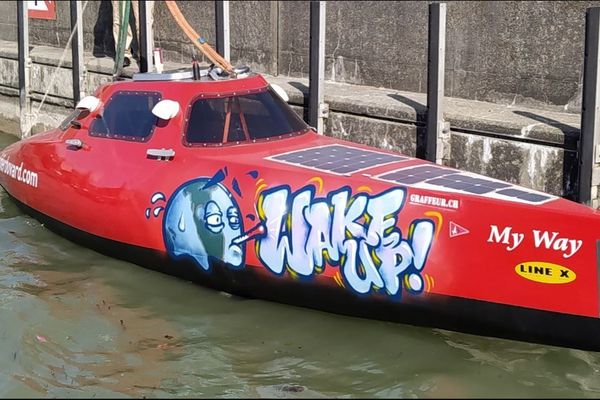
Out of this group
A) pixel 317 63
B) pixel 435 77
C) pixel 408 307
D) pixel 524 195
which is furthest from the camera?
pixel 317 63

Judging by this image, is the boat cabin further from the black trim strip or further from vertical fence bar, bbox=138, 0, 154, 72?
vertical fence bar, bbox=138, 0, 154, 72

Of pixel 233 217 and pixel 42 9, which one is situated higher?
pixel 42 9

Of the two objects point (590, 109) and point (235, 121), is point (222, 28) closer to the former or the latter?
point (235, 121)

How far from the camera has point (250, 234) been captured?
7.83 metres

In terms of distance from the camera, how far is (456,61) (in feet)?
36.6

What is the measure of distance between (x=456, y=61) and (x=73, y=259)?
457cm

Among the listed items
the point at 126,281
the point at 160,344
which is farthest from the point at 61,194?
the point at 160,344

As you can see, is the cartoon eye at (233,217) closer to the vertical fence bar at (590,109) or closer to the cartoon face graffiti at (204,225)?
the cartoon face graffiti at (204,225)

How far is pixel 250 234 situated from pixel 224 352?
102 cm

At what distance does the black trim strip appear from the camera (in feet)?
22.4

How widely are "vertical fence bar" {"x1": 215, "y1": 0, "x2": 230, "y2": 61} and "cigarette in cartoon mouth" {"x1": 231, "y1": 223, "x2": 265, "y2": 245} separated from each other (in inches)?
179

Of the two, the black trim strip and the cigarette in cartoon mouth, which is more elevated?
the cigarette in cartoon mouth

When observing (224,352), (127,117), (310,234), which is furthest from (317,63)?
(224,352)

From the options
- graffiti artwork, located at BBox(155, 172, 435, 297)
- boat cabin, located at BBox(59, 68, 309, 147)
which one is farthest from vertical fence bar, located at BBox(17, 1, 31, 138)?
graffiti artwork, located at BBox(155, 172, 435, 297)
